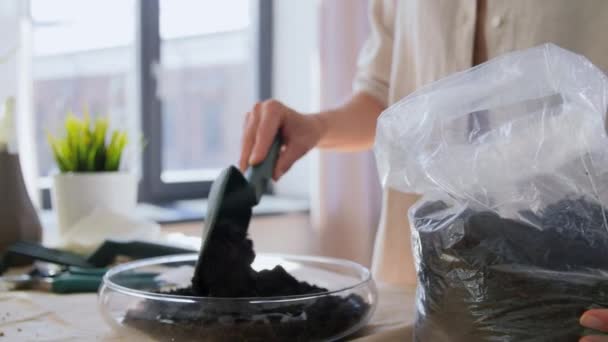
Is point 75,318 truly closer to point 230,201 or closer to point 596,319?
point 230,201

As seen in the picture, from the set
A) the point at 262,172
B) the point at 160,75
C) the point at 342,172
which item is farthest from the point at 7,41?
the point at 342,172

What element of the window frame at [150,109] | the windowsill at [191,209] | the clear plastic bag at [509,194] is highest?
the clear plastic bag at [509,194]

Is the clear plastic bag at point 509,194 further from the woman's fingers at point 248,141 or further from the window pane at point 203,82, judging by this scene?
the window pane at point 203,82

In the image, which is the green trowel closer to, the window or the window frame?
the window

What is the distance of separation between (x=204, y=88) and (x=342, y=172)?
0.59 m

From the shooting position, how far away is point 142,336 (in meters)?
0.50

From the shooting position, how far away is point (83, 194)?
1.10 m

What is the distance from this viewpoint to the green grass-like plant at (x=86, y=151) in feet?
3.76

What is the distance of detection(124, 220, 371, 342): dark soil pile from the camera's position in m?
0.46

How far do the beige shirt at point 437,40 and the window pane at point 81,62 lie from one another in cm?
101

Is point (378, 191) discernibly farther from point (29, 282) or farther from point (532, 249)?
point (532, 249)

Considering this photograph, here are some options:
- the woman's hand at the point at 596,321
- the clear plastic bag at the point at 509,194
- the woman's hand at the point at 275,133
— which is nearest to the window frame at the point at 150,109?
the woman's hand at the point at 275,133

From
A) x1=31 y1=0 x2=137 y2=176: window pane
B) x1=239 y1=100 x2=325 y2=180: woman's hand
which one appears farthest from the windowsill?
x1=239 y1=100 x2=325 y2=180: woman's hand

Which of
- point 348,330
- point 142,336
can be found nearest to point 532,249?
point 348,330
